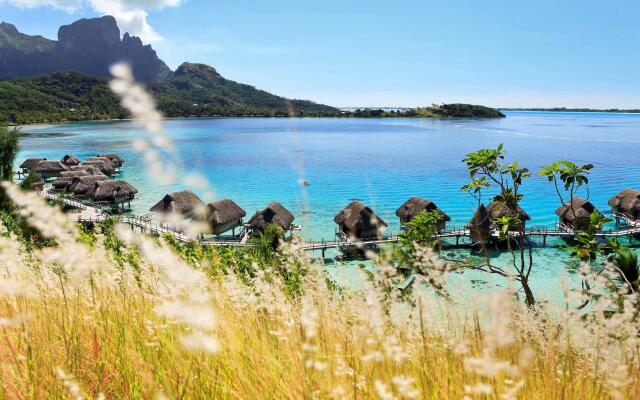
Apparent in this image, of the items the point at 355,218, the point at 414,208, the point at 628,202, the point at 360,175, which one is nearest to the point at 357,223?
the point at 355,218

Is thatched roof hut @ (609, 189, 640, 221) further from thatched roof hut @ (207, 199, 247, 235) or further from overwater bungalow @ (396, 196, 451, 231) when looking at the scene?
thatched roof hut @ (207, 199, 247, 235)

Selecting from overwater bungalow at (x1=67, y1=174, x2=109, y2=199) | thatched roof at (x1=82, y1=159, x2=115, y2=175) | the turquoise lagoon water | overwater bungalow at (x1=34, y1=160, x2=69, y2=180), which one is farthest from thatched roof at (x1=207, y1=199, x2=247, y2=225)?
thatched roof at (x1=82, y1=159, x2=115, y2=175)

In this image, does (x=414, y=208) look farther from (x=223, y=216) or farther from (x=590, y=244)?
(x=590, y=244)

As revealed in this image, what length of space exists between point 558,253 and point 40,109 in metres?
164

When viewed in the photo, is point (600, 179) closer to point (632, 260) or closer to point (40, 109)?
point (632, 260)

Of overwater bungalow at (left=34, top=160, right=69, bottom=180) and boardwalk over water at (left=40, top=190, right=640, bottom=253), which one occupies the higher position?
overwater bungalow at (left=34, top=160, right=69, bottom=180)

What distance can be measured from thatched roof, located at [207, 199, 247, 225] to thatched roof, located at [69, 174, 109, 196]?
16722 mm

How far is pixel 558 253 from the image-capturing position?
2577 centimetres

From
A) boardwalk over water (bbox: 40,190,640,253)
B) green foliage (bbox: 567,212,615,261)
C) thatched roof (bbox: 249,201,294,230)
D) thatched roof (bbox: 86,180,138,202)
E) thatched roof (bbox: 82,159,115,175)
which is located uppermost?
green foliage (bbox: 567,212,615,261)

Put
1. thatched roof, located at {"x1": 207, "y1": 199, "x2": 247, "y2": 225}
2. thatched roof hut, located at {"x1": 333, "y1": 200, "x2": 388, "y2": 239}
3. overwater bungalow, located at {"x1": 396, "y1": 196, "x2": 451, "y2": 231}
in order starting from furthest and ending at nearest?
1. overwater bungalow, located at {"x1": 396, "y1": 196, "x2": 451, "y2": 231}
2. thatched roof, located at {"x1": 207, "y1": 199, "x2": 247, "y2": 225}
3. thatched roof hut, located at {"x1": 333, "y1": 200, "x2": 388, "y2": 239}

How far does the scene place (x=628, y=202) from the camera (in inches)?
1244

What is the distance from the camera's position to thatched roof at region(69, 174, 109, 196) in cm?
3756

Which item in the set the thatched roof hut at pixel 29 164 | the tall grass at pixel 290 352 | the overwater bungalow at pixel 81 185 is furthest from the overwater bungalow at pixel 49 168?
the tall grass at pixel 290 352

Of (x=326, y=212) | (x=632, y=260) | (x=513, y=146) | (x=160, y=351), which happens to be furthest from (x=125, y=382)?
(x=513, y=146)
